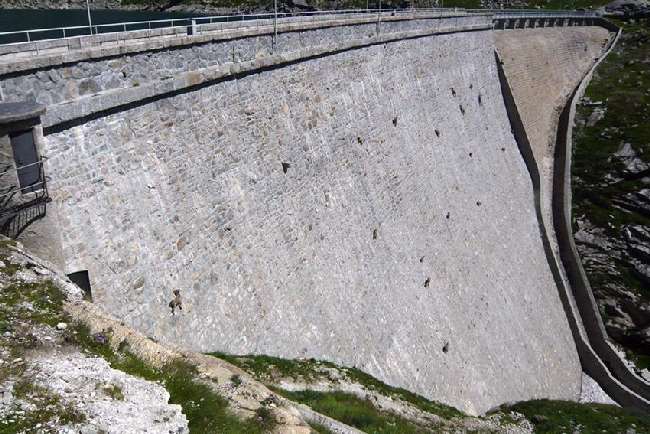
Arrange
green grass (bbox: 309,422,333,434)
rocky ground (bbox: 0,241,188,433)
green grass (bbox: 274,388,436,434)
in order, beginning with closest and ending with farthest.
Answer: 1. rocky ground (bbox: 0,241,188,433)
2. green grass (bbox: 309,422,333,434)
3. green grass (bbox: 274,388,436,434)

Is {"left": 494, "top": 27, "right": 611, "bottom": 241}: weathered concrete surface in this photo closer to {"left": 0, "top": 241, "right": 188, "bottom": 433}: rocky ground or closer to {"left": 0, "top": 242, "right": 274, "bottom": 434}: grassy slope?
{"left": 0, "top": 242, "right": 274, "bottom": 434}: grassy slope

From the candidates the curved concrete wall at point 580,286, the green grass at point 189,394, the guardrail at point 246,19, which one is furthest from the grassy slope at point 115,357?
the curved concrete wall at point 580,286

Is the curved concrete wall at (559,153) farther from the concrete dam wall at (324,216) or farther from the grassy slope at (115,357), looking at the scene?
the grassy slope at (115,357)

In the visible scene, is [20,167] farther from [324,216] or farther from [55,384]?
[324,216]

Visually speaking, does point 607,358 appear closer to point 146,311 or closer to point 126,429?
point 146,311

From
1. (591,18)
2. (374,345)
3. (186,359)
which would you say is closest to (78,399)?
(186,359)

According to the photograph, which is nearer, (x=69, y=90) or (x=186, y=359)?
(x=186, y=359)

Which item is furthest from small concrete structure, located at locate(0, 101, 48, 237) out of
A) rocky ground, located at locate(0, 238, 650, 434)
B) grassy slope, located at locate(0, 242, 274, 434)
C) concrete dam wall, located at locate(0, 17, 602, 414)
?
grassy slope, located at locate(0, 242, 274, 434)
